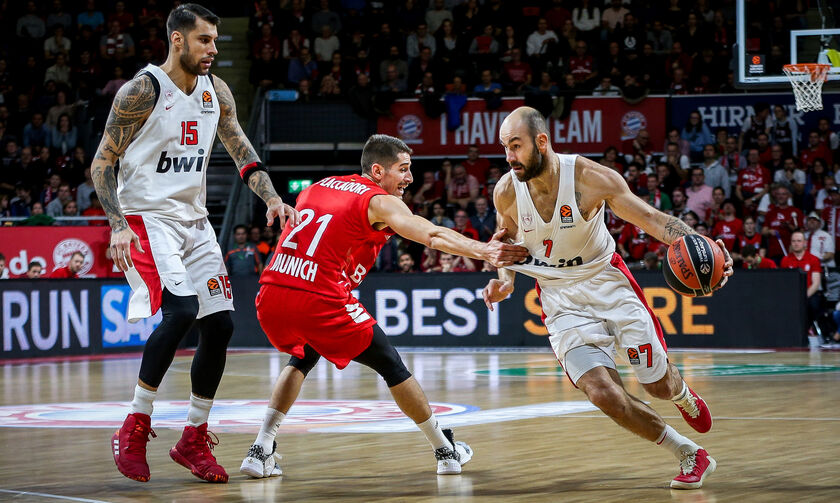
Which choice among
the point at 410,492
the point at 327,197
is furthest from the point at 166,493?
the point at 327,197

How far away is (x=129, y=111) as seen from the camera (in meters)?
5.84

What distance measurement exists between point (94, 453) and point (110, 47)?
16.7 m

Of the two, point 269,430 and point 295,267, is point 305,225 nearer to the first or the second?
point 295,267

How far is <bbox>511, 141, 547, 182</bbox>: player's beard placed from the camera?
5.82 meters

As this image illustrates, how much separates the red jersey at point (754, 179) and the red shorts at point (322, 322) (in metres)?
13.6

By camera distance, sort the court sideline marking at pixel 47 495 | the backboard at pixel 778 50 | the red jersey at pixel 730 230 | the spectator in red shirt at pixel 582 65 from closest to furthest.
Answer: the court sideline marking at pixel 47 495
the backboard at pixel 778 50
the red jersey at pixel 730 230
the spectator in red shirt at pixel 582 65

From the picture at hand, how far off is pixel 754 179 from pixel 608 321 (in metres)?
13.3

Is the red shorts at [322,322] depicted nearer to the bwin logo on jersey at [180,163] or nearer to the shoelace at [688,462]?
the bwin logo on jersey at [180,163]

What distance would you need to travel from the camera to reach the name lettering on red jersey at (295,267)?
19.5ft

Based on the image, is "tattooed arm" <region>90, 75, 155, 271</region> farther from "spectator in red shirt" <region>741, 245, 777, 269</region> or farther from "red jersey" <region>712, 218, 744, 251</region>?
"red jersey" <region>712, 218, 744, 251</region>

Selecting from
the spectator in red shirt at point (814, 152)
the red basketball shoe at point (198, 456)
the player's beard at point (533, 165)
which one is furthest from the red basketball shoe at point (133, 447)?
the spectator in red shirt at point (814, 152)

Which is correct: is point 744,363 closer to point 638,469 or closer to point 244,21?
point 638,469

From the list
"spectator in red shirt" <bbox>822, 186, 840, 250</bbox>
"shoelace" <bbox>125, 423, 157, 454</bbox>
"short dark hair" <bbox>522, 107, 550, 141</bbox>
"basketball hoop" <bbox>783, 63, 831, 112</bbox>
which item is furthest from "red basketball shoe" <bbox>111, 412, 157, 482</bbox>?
"spectator in red shirt" <bbox>822, 186, 840, 250</bbox>

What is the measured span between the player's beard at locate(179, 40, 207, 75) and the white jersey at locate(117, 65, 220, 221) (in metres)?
0.11
